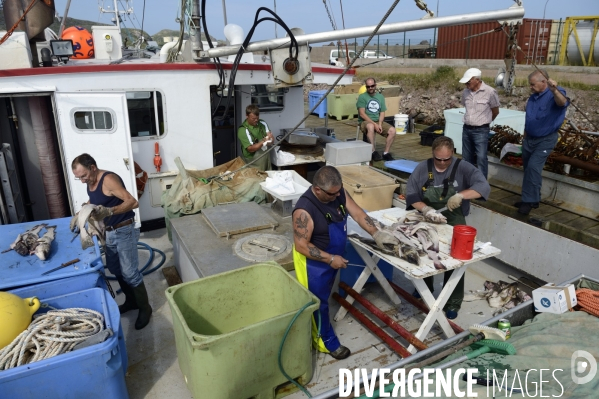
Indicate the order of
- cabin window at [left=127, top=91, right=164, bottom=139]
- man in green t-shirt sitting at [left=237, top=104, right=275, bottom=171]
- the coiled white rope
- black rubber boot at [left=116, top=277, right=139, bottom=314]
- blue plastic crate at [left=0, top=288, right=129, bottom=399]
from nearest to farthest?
blue plastic crate at [left=0, top=288, right=129, bottom=399] < the coiled white rope < black rubber boot at [left=116, top=277, right=139, bottom=314] < cabin window at [left=127, top=91, right=164, bottom=139] < man in green t-shirt sitting at [left=237, top=104, right=275, bottom=171]

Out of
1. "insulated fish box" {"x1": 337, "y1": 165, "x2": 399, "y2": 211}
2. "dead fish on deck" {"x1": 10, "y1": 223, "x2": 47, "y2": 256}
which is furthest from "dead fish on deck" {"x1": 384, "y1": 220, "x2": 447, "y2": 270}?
"dead fish on deck" {"x1": 10, "y1": 223, "x2": 47, "y2": 256}

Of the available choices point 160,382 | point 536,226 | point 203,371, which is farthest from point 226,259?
point 536,226

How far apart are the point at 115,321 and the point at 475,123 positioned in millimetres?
5762

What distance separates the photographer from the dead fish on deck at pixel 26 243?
4469 mm

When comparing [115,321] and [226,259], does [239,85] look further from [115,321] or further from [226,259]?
[115,321]

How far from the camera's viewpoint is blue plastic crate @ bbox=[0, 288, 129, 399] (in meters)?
3.11

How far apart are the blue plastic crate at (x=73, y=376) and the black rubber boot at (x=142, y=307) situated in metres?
1.25

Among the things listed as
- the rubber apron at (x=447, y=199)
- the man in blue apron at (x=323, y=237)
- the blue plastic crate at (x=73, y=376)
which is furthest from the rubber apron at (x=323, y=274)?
the blue plastic crate at (x=73, y=376)

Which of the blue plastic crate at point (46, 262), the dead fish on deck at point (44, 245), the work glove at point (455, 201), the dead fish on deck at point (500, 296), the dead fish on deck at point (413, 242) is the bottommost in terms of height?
the dead fish on deck at point (500, 296)

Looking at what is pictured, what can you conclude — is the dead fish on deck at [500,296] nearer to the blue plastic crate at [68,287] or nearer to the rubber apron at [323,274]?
the rubber apron at [323,274]

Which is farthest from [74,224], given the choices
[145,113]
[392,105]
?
[392,105]

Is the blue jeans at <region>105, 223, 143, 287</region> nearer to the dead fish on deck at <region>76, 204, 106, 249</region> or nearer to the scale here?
the dead fish on deck at <region>76, 204, 106, 249</region>

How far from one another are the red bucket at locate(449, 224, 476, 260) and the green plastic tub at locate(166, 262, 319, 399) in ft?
4.53

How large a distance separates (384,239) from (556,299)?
5.02 feet
